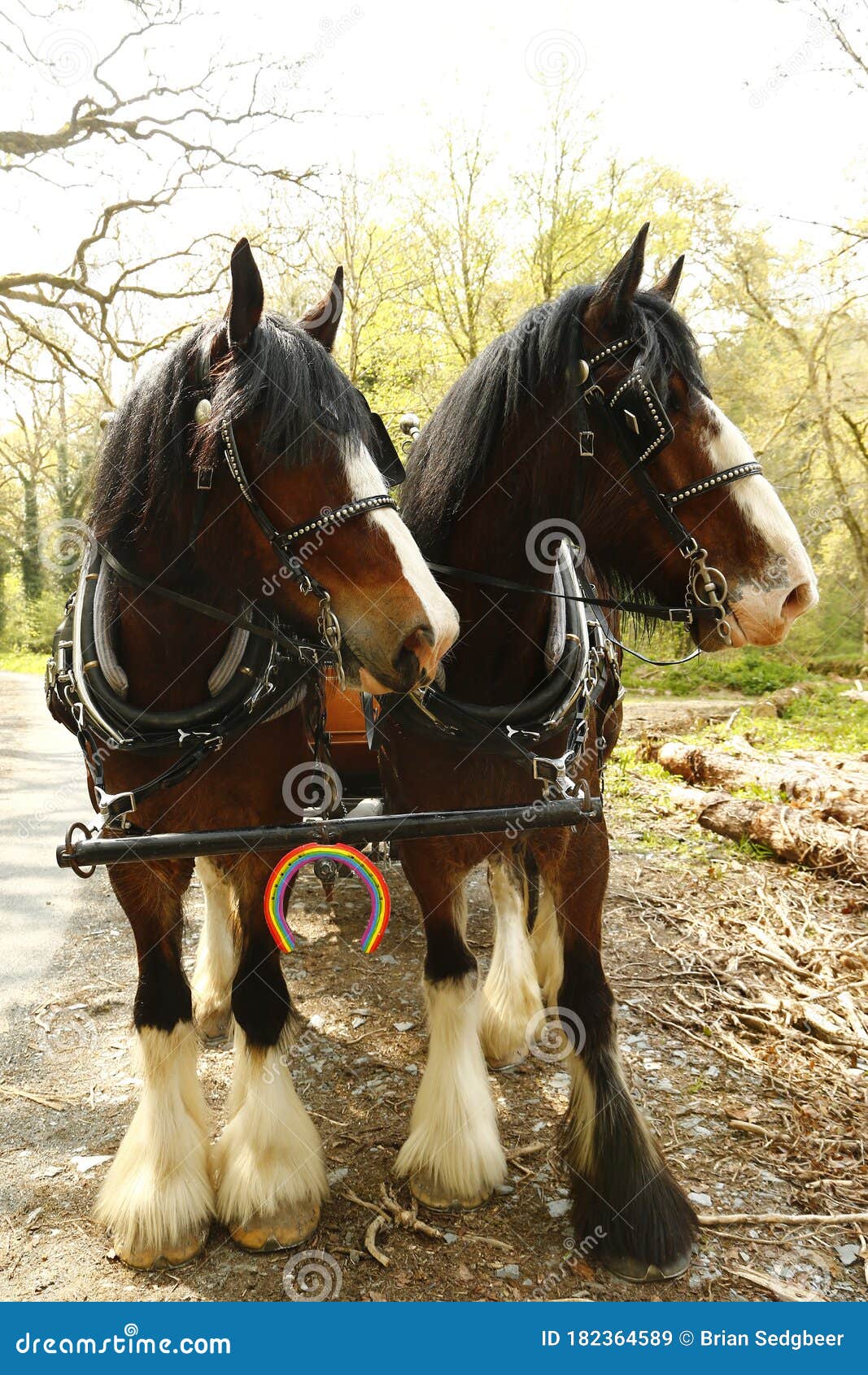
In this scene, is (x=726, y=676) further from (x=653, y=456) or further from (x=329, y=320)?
(x=329, y=320)

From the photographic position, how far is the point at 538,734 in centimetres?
207

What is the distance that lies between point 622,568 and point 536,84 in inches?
462

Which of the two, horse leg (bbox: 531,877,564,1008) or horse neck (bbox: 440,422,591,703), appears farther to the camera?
horse leg (bbox: 531,877,564,1008)

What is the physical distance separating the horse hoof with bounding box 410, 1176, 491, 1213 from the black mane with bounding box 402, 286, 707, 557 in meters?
1.76

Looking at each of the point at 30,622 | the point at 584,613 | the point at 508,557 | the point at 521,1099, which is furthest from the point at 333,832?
the point at 30,622

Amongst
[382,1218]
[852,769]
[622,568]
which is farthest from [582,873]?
[852,769]

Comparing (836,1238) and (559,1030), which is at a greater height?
(559,1030)

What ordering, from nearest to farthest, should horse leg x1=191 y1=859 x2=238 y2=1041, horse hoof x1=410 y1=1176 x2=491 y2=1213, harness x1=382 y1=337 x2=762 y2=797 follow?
harness x1=382 y1=337 x2=762 y2=797, horse hoof x1=410 y1=1176 x2=491 y2=1213, horse leg x1=191 y1=859 x2=238 y2=1041

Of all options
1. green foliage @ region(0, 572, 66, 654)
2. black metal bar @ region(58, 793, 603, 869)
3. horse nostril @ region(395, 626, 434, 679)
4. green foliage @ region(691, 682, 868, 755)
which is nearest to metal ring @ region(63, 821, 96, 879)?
black metal bar @ region(58, 793, 603, 869)

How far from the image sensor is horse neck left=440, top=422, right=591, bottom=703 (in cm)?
201

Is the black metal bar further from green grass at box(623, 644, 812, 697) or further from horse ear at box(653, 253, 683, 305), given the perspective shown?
green grass at box(623, 644, 812, 697)

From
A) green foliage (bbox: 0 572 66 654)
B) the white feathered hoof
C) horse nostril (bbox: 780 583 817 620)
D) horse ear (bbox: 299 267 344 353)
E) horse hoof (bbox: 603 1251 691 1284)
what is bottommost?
horse hoof (bbox: 603 1251 691 1284)

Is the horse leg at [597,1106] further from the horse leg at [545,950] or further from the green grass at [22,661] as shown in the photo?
the green grass at [22,661]

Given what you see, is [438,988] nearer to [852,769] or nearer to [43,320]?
[852,769]
